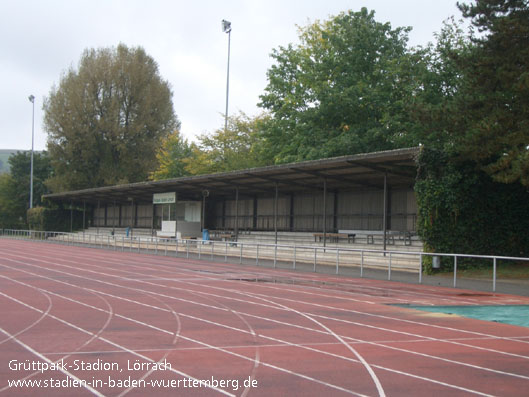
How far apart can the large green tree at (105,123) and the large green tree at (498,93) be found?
4572cm

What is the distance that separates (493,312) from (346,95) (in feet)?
82.4

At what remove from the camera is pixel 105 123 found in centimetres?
6091

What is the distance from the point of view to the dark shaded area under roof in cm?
2319

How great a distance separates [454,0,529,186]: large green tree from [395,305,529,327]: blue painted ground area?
5.96 metres

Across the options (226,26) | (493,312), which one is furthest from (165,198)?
(493,312)

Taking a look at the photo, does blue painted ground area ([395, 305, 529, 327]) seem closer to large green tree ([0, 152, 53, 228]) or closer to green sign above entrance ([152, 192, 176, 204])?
green sign above entrance ([152, 192, 176, 204])

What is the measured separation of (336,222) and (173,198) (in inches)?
469

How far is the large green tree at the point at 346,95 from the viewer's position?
114ft

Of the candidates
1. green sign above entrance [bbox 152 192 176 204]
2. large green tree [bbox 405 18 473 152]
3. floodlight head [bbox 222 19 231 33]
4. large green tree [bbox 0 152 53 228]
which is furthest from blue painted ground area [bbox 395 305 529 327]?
large green tree [bbox 0 152 53 228]

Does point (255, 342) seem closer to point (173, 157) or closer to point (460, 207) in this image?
point (460, 207)

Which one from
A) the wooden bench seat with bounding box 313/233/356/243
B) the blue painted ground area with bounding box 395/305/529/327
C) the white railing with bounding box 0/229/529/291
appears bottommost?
the blue painted ground area with bounding box 395/305/529/327

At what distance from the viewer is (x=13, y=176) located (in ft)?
245

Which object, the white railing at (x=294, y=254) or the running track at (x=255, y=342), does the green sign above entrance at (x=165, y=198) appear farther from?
the running track at (x=255, y=342)

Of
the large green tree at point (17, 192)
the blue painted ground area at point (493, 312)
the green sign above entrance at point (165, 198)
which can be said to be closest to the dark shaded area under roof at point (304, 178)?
the green sign above entrance at point (165, 198)
